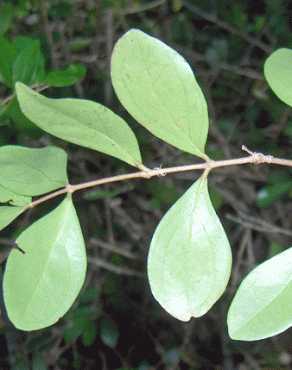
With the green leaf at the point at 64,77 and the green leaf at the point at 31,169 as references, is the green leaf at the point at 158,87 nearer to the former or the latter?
the green leaf at the point at 31,169

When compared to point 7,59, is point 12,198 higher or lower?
lower

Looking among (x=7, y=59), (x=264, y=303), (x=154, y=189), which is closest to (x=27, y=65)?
(x=7, y=59)

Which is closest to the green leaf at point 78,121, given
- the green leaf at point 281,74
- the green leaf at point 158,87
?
the green leaf at point 158,87

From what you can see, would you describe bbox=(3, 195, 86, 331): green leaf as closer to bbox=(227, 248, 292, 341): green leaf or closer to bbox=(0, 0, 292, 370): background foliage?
bbox=(227, 248, 292, 341): green leaf

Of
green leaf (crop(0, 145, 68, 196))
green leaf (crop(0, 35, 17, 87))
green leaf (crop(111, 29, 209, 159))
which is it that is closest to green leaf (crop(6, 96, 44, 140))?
green leaf (crop(0, 35, 17, 87))

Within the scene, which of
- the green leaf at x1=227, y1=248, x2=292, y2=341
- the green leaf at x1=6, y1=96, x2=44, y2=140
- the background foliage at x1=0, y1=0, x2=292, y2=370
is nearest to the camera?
the green leaf at x1=227, y1=248, x2=292, y2=341

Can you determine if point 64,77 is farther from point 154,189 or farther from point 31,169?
point 154,189

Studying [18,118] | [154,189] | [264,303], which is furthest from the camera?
[154,189]
